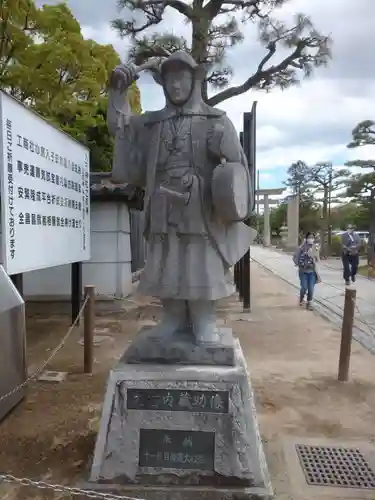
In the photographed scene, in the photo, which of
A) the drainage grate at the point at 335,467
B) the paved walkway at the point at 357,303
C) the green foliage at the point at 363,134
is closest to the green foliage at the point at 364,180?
the green foliage at the point at 363,134

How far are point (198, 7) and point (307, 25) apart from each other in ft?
7.60

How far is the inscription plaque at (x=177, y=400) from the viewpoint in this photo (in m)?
3.01

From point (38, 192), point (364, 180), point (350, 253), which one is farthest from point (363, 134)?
point (38, 192)

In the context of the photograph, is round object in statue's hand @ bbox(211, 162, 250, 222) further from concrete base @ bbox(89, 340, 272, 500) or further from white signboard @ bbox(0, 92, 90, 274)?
white signboard @ bbox(0, 92, 90, 274)

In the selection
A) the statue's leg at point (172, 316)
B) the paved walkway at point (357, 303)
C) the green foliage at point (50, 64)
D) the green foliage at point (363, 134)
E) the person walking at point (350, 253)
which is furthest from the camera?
the green foliage at point (363, 134)

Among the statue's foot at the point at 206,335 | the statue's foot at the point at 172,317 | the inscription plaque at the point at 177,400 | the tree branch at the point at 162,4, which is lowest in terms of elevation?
the inscription plaque at the point at 177,400

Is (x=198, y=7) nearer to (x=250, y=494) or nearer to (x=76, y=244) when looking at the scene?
(x=76, y=244)

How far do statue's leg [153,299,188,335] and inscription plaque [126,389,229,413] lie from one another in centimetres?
48

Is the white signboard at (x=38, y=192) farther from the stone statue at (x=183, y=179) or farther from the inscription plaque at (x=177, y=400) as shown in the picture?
the inscription plaque at (x=177, y=400)

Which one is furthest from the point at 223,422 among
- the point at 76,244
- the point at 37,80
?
the point at 37,80

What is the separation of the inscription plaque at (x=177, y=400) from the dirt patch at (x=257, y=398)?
61cm

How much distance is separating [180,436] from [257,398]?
195cm

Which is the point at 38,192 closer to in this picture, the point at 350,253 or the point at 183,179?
the point at 183,179

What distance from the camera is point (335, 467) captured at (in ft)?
11.1
